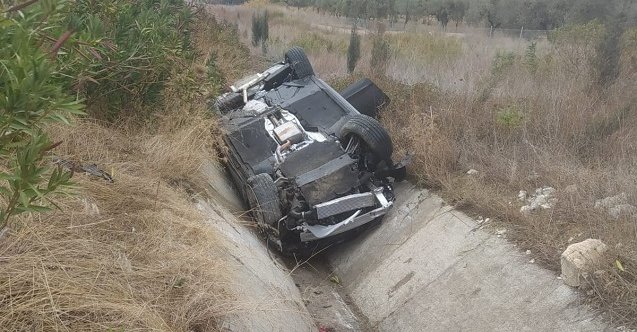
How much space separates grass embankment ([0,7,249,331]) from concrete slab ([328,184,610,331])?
2.08 m

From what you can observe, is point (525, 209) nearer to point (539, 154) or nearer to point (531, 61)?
point (539, 154)

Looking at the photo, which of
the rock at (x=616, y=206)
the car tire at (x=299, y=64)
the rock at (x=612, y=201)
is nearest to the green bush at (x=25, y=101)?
the rock at (x=616, y=206)

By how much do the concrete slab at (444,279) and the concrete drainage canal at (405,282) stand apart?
1 cm

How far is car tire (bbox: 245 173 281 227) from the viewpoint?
21.5 ft

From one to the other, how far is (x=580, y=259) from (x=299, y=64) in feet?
18.7

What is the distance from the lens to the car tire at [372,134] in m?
6.97

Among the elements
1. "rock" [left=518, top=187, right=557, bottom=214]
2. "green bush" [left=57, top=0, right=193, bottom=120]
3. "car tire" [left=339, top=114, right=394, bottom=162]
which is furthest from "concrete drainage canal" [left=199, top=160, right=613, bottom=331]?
"green bush" [left=57, top=0, right=193, bottom=120]

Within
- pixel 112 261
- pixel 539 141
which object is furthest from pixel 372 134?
pixel 112 261

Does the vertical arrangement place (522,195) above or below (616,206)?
below

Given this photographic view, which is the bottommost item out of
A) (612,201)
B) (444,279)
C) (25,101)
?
(444,279)

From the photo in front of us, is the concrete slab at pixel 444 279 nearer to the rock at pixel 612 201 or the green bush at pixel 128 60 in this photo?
the rock at pixel 612 201

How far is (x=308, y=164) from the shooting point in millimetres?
6992

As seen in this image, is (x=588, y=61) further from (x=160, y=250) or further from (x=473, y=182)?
(x=160, y=250)

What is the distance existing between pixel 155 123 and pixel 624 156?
Answer: 5247mm
